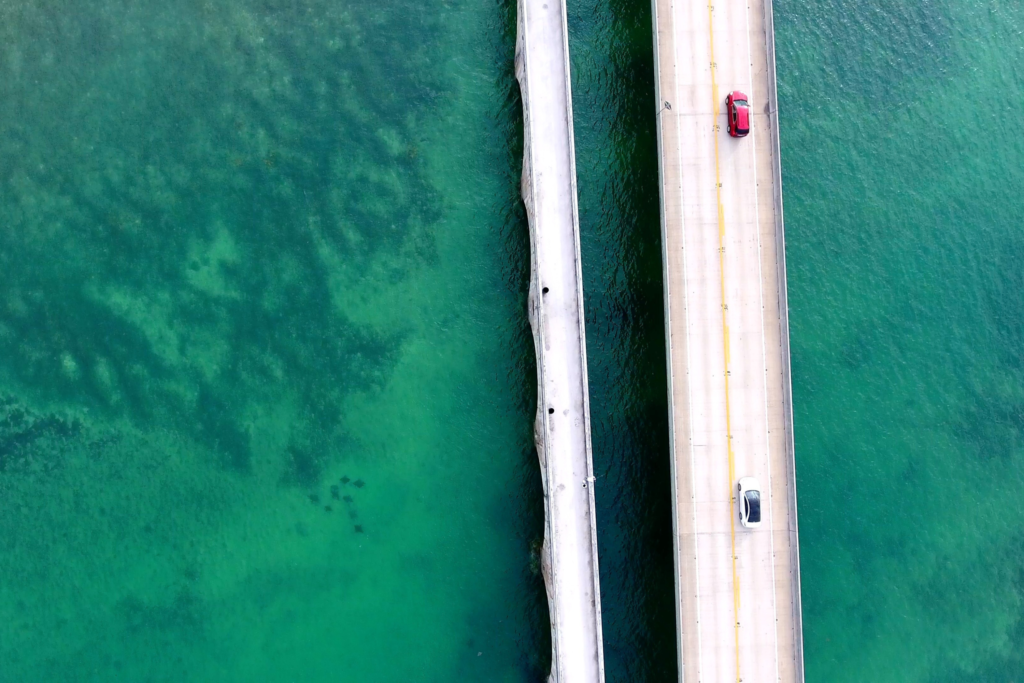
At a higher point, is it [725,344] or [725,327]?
[725,327]

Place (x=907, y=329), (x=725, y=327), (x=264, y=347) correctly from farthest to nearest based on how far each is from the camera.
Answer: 1. (x=907, y=329)
2. (x=264, y=347)
3. (x=725, y=327)

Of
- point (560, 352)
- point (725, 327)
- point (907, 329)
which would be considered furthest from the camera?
point (907, 329)

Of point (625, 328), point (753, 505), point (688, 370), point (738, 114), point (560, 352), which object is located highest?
point (738, 114)

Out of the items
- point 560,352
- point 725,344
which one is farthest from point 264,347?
point 725,344

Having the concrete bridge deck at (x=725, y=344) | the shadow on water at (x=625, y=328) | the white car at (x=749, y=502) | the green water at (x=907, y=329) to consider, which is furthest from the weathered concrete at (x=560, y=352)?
the green water at (x=907, y=329)

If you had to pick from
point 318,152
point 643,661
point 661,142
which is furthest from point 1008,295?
point 318,152

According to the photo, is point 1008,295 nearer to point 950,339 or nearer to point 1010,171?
point 950,339

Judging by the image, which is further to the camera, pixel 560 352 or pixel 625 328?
pixel 625 328

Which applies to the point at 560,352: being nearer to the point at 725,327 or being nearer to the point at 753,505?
the point at 725,327
